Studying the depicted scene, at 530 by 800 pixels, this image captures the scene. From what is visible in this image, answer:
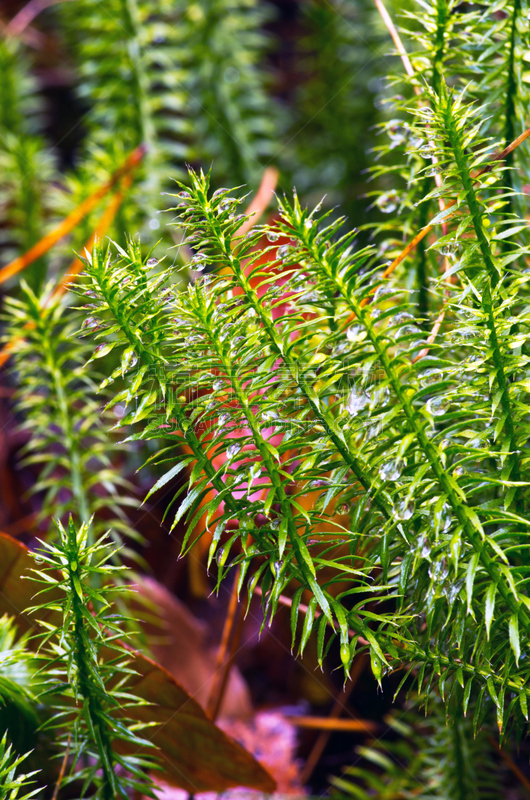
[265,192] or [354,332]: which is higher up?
[265,192]

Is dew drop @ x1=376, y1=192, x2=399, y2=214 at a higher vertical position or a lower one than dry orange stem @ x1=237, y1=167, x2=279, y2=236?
lower

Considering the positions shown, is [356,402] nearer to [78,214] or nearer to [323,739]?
[323,739]

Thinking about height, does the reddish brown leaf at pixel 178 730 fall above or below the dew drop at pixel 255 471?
below

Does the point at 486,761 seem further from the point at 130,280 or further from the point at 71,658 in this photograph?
the point at 130,280

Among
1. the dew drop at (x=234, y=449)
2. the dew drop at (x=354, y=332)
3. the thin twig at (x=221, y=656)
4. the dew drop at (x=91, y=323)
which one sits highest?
the dew drop at (x=91, y=323)

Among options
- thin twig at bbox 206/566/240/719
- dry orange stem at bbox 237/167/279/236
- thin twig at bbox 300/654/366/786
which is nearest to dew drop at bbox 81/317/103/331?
thin twig at bbox 206/566/240/719

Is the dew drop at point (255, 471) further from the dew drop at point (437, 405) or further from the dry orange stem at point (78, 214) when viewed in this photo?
the dry orange stem at point (78, 214)

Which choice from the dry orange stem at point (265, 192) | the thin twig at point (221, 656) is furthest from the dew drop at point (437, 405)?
the dry orange stem at point (265, 192)

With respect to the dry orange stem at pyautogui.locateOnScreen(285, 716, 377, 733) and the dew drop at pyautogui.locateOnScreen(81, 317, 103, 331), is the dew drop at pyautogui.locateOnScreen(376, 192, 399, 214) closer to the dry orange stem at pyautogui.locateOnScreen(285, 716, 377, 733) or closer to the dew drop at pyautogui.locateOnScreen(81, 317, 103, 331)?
the dew drop at pyautogui.locateOnScreen(81, 317, 103, 331)

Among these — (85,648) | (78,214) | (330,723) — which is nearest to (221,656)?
(330,723)

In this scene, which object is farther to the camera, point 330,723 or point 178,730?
point 330,723

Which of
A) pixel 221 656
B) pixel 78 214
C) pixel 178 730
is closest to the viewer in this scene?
pixel 178 730

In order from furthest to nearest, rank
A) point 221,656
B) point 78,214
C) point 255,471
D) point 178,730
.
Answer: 1. point 78,214
2. point 221,656
3. point 178,730
4. point 255,471

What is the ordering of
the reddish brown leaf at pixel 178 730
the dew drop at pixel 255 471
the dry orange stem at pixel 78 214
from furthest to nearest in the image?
1. the dry orange stem at pixel 78 214
2. the reddish brown leaf at pixel 178 730
3. the dew drop at pixel 255 471
